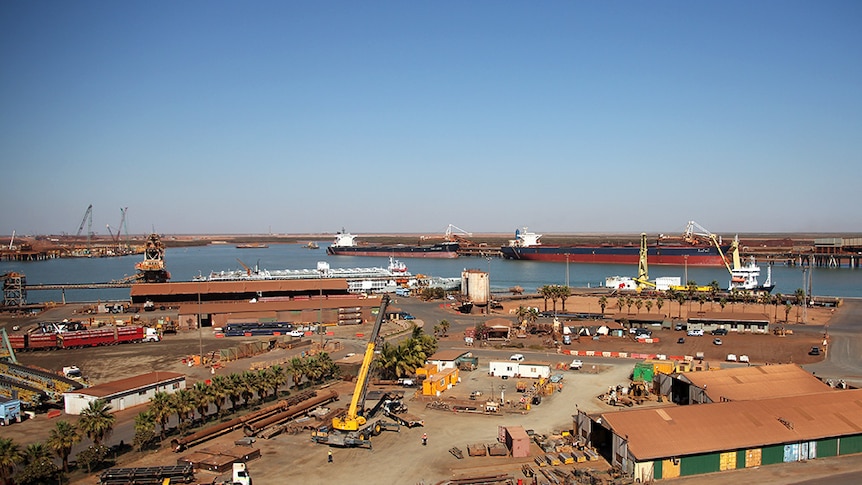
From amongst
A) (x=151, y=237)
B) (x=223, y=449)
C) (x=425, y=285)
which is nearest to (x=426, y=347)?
(x=223, y=449)

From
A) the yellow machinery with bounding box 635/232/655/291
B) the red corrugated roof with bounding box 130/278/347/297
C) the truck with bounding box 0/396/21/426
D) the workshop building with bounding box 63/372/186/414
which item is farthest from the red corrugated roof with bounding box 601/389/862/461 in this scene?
the yellow machinery with bounding box 635/232/655/291

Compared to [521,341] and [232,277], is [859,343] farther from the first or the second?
[232,277]

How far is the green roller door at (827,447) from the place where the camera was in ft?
68.3

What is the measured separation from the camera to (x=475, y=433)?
2345cm

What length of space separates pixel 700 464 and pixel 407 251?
146611 millimetres

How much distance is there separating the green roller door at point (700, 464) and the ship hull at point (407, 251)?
13347 cm

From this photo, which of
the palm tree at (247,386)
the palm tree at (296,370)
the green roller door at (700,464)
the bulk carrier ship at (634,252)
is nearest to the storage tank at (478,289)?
the palm tree at (296,370)

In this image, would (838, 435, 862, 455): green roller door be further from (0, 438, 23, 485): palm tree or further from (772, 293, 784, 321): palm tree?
(772, 293, 784, 321): palm tree

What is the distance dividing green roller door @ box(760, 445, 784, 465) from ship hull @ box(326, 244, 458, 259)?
133 meters

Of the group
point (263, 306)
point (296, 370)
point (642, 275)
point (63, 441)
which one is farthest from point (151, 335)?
point (642, 275)

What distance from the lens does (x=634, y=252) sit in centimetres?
11956

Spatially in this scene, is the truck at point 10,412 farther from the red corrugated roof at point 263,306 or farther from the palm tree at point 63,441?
the red corrugated roof at point 263,306

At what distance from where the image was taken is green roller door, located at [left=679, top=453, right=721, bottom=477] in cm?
1958

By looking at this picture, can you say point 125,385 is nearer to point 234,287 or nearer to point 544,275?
point 234,287
